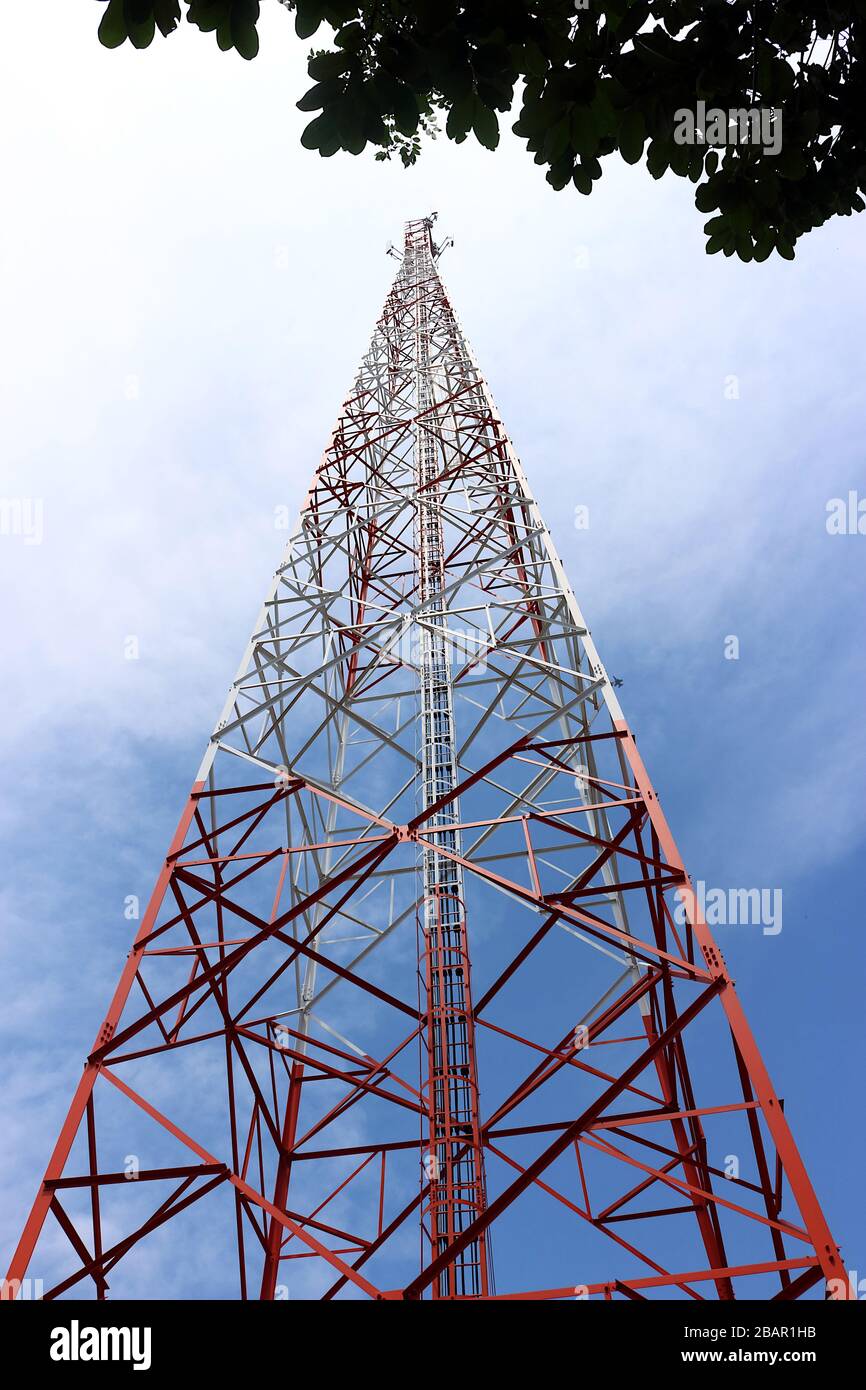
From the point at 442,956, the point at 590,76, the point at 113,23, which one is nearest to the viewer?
the point at 113,23

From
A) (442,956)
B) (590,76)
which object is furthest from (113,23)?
(442,956)

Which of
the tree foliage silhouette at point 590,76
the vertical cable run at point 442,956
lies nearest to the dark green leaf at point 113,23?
the tree foliage silhouette at point 590,76

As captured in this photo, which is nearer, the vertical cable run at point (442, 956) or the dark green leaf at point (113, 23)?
the dark green leaf at point (113, 23)

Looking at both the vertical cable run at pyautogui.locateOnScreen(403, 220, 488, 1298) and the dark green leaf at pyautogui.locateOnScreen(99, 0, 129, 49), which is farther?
the vertical cable run at pyautogui.locateOnScreen(403, 220, 488, 1298)

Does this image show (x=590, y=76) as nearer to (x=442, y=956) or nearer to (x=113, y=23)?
(x=113, y=23)

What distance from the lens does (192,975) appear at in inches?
421

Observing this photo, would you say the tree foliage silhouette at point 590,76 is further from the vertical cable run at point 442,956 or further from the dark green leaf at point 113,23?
the vertical cable run at point 442,956

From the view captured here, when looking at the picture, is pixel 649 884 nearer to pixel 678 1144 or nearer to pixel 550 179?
pixel 678 1144

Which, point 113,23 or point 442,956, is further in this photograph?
point 442,956

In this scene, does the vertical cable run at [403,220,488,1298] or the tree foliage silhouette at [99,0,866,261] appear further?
the vertical cable run at [403,220,488,1298]

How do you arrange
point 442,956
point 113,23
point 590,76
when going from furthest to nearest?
point 442,956, point 590,76, point 113,23

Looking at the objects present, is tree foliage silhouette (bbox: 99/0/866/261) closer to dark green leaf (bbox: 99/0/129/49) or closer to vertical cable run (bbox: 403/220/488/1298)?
dark green leaf (bbox: 99/0/129/49)

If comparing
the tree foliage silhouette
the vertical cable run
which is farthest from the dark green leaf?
the vertical cable run
